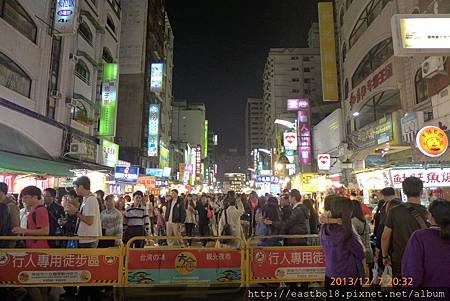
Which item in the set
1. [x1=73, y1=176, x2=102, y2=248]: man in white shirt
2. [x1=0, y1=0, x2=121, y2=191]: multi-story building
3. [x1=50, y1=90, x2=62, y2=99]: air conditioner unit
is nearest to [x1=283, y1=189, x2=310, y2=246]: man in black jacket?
[x1=73, y1=176, x2=102, y2=248]: man in white shirt

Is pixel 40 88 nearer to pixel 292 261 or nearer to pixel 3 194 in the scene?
pixel 3 194

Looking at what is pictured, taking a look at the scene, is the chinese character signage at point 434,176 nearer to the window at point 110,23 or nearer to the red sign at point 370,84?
the red sign at point 370,84

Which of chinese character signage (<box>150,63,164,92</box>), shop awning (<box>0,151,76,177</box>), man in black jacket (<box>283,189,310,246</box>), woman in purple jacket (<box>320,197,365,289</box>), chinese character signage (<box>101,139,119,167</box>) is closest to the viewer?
woman in purple jacket (<box>320,197,365,289</box>)

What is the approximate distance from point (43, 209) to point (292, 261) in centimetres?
505

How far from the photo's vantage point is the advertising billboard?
8.18 meters

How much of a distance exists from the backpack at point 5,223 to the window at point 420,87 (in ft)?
60.6

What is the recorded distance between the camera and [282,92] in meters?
86.2

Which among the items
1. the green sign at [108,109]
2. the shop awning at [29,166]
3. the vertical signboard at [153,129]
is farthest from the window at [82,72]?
the vertical signboard at [153,129]

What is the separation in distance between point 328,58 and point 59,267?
28.5 metres

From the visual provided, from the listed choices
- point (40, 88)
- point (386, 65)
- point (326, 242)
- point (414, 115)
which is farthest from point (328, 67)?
point (326, 242)

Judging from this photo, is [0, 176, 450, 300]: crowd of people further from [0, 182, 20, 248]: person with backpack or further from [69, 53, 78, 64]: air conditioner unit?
[69, 53, 78, 64]: air conditioner unit

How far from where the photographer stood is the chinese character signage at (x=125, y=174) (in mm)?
24406

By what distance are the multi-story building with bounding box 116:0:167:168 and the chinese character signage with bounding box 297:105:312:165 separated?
1709 centimetres

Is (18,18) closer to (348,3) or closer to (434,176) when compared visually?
(434,176)
